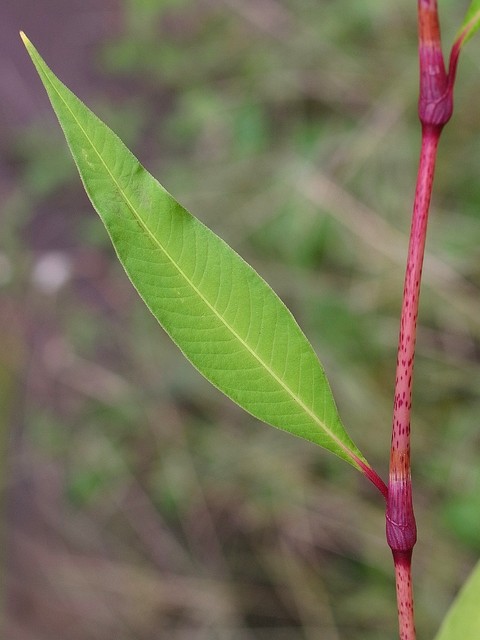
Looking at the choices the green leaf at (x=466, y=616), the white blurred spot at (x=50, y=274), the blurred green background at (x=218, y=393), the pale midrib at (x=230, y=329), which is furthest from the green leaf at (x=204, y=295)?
the white blurred spot at (x=50, y=274)

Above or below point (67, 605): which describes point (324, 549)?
above

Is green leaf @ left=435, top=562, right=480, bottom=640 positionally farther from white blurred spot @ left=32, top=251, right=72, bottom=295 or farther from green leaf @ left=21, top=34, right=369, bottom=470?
white blurred spot @ left=32, top=251, right=72, bottom=295

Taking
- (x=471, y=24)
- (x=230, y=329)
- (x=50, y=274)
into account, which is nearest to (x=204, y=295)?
(x=230, y=329)

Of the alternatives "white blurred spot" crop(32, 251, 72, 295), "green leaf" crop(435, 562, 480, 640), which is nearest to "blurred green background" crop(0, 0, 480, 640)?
"white blurred spot" crop(32, 251, 72, 295)

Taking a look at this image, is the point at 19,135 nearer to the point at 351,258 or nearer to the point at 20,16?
the point at 20,16

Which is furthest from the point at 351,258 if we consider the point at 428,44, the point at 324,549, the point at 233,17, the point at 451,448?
the point at 428,44

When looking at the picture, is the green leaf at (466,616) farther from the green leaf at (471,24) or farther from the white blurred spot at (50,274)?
the white blurred spot at (50,274)
